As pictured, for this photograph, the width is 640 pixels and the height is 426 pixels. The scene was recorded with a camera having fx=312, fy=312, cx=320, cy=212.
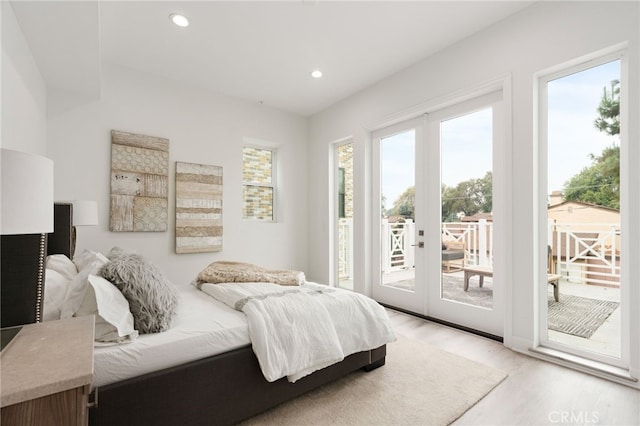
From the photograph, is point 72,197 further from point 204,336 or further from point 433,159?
point 433,159

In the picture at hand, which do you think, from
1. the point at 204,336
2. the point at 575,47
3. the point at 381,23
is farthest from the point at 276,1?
the point at 204,336

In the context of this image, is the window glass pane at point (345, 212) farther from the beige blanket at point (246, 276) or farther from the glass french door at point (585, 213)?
the glass french door at point (585, 213)

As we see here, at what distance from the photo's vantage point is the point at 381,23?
278 cm

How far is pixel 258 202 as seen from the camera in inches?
189

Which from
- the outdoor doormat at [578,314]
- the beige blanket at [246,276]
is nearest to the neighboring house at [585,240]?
the outdoor doormat at [578,314]

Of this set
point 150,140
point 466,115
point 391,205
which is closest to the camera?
point 466,115

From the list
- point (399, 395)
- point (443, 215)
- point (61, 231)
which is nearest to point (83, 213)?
point (61, 231)

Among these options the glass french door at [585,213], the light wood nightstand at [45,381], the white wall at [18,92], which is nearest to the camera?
the light wood nightstand at [45,381]

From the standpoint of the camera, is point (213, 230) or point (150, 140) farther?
point (213, 230)

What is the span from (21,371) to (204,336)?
31.1 inches

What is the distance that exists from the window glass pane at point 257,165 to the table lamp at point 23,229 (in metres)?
3.40

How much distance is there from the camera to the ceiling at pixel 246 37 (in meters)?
2.30

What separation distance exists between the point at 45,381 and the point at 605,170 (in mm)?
3252

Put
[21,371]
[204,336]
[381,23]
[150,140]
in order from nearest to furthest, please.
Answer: [21,371], [204,336], [381,23], [150,140]
